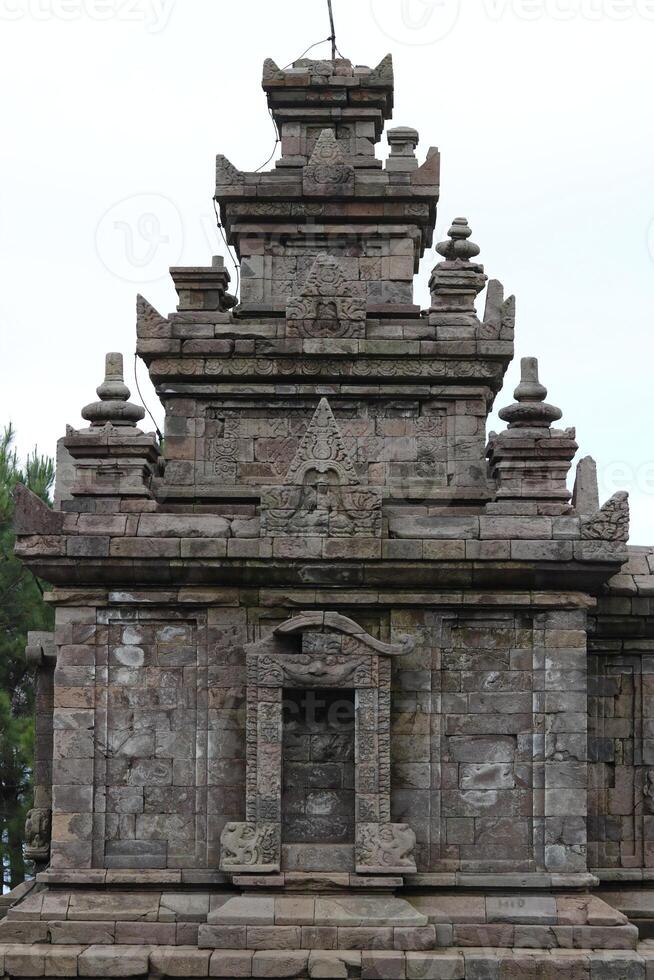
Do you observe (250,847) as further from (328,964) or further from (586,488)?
(586,488)

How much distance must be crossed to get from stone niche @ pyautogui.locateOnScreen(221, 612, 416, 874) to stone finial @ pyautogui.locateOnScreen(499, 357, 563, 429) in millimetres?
3130

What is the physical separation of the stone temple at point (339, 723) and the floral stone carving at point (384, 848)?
0.08 feet

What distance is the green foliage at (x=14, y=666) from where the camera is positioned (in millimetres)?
34031

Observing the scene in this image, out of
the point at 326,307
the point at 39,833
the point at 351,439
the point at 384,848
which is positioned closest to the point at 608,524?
the point at 351,439

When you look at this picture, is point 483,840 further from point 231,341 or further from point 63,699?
point 231,341

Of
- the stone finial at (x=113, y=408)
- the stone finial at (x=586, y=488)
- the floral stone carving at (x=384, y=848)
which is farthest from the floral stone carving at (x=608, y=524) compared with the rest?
the stone finial at (x=113, y=408)

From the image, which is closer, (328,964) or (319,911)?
(328,964)

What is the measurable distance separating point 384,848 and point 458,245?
314 inches

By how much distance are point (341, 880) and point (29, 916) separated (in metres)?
3.53

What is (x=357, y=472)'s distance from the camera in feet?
66.8

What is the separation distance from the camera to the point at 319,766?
61.1 ft

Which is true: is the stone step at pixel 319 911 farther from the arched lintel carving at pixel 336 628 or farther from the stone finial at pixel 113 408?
the stone finial at pixel 113 408

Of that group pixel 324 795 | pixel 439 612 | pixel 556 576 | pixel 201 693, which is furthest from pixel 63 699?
pixel 556 576

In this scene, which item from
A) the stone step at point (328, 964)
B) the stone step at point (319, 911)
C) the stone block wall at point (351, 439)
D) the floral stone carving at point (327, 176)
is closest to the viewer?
the stone step at point (328, 964)
